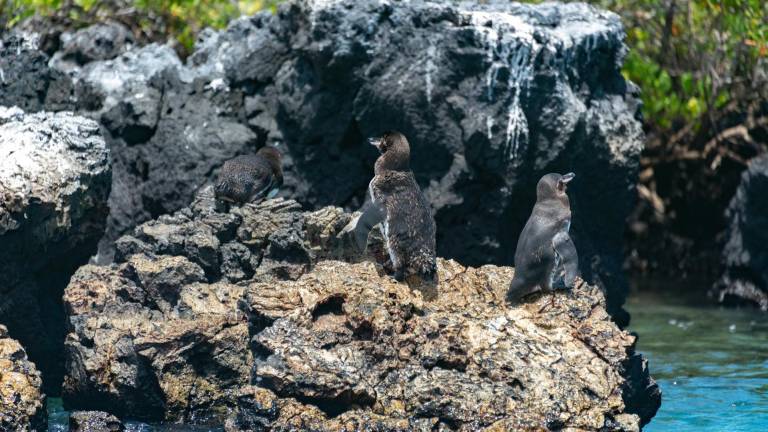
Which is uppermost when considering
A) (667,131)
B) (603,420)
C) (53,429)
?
(603,420)

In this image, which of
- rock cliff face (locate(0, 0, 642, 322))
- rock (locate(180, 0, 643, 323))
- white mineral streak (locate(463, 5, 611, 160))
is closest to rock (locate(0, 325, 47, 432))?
rock cliff face (locate(0, 0, 642, 322))

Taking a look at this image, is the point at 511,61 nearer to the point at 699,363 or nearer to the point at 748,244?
the point at 699,363

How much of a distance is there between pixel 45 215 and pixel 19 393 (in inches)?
73.8

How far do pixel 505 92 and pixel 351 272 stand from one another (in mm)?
3696

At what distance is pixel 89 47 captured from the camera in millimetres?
13367

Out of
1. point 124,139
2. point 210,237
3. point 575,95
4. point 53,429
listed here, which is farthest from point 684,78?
point 53,429

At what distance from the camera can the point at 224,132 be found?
12203mm

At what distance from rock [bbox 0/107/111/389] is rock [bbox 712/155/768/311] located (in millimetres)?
8099

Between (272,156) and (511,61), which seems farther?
(511,61)

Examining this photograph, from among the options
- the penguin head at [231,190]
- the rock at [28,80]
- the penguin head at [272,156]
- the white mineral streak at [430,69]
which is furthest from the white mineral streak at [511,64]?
the rock at [28,80]

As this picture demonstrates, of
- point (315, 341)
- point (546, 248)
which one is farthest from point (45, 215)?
point (546, 248)

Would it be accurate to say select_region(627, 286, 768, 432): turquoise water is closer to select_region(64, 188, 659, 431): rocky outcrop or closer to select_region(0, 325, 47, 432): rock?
select_region(64, 188, 659, 431): rocky outcrop

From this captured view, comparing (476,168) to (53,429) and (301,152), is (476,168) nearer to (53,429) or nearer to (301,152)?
(301,152)

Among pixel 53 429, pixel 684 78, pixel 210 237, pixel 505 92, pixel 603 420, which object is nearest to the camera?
pixel 603 420
